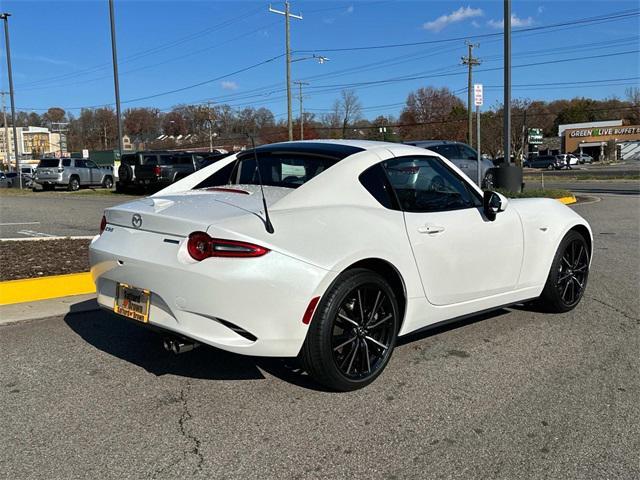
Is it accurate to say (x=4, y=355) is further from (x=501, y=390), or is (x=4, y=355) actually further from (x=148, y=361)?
(x=501, y=390)

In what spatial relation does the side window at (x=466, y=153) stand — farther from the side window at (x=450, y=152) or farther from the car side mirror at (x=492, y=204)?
the car side mirror at (x=492, y=204)

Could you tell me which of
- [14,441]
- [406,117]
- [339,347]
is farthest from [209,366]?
[406,117]

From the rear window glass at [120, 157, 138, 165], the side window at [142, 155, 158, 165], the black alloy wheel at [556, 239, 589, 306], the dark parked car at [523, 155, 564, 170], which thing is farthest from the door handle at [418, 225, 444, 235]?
the dark parked car at [523, 155, 564, 170]

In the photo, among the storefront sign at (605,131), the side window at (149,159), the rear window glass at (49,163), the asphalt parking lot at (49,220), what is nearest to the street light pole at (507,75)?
the asphalt parking lot at (49,220)

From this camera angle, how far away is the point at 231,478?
8.91 feet

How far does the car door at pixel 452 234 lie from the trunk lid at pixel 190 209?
0.92 m

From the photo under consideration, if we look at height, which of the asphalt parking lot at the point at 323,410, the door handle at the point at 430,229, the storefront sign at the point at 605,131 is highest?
the storefront sign at the point at 605,131

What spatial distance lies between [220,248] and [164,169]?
20.6m

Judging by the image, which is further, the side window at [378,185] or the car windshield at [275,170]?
the car windshield at [275,170]

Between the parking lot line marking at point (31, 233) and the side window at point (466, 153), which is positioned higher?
the side window at point (466, 153)

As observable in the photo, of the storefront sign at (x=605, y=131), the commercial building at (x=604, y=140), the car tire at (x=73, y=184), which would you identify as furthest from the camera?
the storefront sign at (x=605, y=131)

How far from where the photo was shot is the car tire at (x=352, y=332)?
3.45 meters

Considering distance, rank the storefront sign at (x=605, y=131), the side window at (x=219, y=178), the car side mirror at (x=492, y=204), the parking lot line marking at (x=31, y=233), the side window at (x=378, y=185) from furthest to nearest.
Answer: the storefront sign at (x=605, y=131)
the parking lot line marking at (x=31, y=233)
the side window at (x=219, y=178)
the car side mirror at (x=492, y=204)
the side window at (x=378, y=185)

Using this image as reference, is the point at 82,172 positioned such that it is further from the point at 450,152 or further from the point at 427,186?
the point at 427,186
